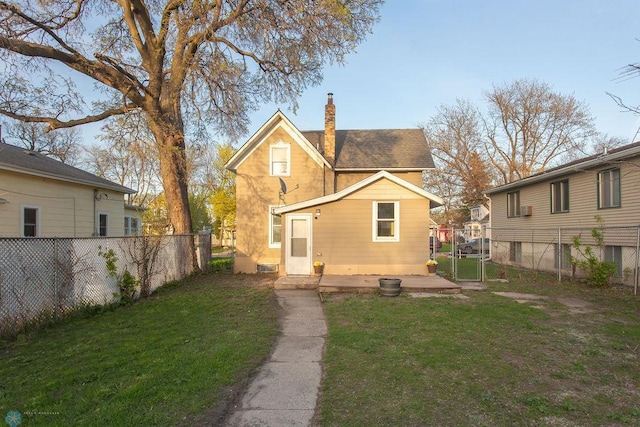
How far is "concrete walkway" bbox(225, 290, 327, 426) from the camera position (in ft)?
11.5

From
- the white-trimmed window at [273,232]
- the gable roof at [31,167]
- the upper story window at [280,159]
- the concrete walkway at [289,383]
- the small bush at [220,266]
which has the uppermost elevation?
the upper story window at [280,159]

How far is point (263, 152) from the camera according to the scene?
52.3 feet

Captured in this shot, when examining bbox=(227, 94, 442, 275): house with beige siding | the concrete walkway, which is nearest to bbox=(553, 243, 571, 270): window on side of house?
bbox=(227, 94, 442, 275): house with beige siding

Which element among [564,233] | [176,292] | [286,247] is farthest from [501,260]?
[176,292]

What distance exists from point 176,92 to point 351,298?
9.62 metres

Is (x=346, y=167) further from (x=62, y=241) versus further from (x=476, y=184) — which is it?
(x=476, y=184)

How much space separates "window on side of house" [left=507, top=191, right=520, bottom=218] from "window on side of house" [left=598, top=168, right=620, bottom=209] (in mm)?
6075

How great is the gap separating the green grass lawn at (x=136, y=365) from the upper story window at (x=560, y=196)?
43.0 ft

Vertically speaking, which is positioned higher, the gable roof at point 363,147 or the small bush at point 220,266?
the gable roof at point 363,147

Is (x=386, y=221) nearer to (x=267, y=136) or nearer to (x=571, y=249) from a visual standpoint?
(x=267, y=136)

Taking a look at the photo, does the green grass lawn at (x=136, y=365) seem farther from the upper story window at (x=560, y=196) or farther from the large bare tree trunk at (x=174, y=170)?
the upper story window at (x=560, y=196)

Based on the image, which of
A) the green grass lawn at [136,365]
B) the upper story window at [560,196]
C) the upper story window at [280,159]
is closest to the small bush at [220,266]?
the upper story window at [280,159]

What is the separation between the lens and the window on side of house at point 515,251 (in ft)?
60.9

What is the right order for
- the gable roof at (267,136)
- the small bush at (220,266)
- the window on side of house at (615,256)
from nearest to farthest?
the window on side of house at (615,256), the gable roof at (267,136), the small bush at (220,266)
